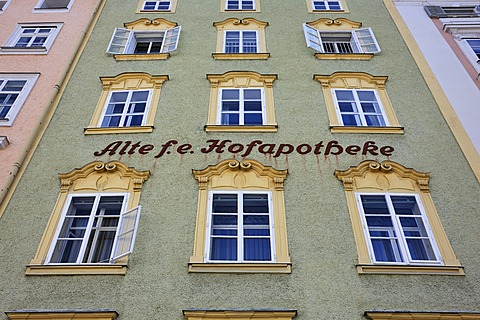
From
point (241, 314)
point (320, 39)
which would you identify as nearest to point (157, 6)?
point (320, 39)

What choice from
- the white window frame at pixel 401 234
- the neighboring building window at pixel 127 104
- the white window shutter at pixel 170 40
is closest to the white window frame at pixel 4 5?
the white window shutter at pixel 170 40

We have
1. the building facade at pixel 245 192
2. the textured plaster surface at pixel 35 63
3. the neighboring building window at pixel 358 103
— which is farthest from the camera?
the neighboring building window at pixel 358 103

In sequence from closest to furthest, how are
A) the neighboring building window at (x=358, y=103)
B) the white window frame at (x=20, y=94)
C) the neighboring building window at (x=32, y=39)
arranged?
Result: the neighboring building window at (x=358, y=103) → the white window frame at (x=20, y=94) → the neighboring building window at (x=32, y=39)

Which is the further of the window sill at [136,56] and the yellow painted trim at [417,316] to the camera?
the window sill at [136,56]

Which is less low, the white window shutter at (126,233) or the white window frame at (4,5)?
the white window frame at (4,5)

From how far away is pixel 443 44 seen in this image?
1291 cm

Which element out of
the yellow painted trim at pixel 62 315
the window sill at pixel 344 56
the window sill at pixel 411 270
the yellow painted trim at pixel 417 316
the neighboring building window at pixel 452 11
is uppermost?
the neighboring building window at pixel 452 11

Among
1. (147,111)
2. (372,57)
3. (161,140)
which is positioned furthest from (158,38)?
(372,57)

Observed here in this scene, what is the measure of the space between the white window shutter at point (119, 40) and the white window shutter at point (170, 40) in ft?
3.60

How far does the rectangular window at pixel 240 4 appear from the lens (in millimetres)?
14930

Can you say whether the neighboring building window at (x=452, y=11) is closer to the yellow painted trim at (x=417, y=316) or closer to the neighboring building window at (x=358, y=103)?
the neighboring building window at (x=358, y=103)

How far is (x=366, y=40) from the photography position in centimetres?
1316

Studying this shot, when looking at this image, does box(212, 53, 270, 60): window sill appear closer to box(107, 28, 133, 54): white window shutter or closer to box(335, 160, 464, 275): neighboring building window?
box(107, 28, 133, 54): white window shutter

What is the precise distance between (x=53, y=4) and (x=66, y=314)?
12.0 meters
